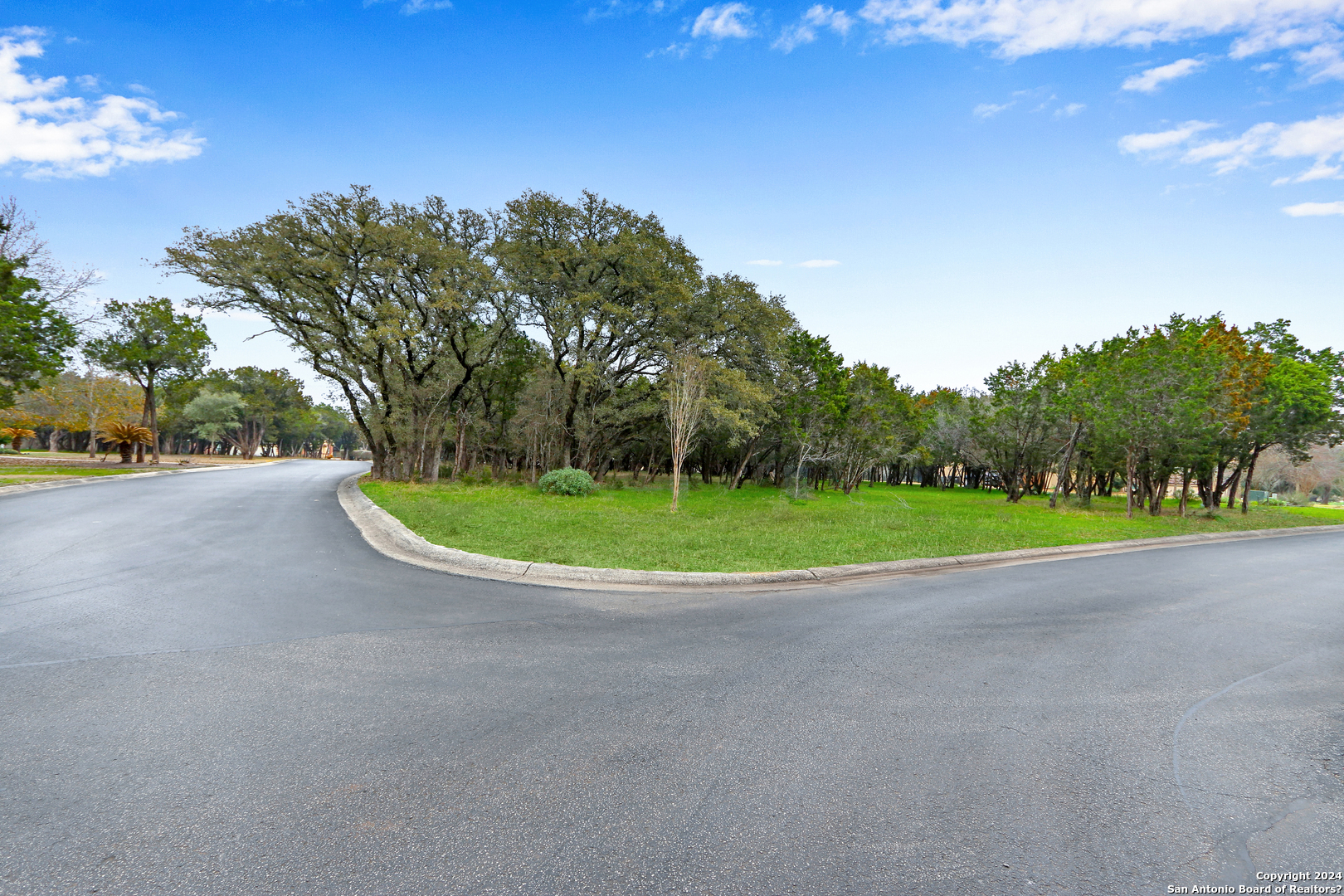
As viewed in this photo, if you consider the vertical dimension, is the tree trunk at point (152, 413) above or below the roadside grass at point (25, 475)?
above

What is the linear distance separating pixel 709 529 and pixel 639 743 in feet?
33.3

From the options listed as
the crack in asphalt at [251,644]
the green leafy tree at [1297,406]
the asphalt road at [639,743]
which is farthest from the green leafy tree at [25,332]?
the green leafy tree at [1297,406]

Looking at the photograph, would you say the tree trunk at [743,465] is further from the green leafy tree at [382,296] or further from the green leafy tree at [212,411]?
the green leafy tree at [212,411]

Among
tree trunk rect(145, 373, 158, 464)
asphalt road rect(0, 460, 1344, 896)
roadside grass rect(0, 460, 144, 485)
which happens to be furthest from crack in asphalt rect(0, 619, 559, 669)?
tree trunk rect(145, 373, 158, 464)

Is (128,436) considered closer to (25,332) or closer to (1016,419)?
(25,332)

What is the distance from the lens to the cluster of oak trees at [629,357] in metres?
22.0

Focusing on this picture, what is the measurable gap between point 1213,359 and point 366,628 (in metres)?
29.6

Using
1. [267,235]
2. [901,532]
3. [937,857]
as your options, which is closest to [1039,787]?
[937,857]

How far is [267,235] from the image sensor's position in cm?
2178

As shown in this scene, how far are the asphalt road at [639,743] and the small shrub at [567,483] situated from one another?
52.6 ft

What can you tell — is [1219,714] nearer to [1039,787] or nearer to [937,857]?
[1039,787]

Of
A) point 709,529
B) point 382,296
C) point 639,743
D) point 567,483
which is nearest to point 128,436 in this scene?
point 382,296

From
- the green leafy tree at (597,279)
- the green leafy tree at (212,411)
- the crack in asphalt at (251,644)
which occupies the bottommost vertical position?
the crack in asphalt at (251,644)

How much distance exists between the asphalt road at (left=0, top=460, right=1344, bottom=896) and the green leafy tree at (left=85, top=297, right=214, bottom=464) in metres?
35.9
